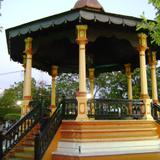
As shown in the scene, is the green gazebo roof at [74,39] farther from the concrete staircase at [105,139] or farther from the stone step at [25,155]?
the stone step at [25,155]

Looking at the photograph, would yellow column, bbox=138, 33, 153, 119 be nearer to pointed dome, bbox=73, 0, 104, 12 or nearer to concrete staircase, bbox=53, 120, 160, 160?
concrete staircase, bbox=53, 120, 160, 160

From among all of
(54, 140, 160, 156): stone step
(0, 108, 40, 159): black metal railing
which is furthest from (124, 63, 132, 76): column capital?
(0, 108, 40, 159): black metal railing

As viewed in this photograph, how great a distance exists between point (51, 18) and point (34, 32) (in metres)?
1.23

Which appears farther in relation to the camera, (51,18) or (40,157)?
(51,18)

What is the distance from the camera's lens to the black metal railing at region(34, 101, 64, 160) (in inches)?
409

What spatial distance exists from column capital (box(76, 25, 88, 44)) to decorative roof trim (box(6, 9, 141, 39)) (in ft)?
1.85

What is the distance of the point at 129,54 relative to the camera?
17.1 m

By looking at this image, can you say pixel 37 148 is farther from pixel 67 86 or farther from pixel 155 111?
pixel 67 86

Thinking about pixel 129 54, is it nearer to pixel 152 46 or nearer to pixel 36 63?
pixel 152 46

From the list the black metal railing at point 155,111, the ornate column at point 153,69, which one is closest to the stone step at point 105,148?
the black metal railing at point 155,111

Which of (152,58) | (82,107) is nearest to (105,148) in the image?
(82,107)

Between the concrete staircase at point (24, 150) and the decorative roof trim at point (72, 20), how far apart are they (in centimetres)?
447

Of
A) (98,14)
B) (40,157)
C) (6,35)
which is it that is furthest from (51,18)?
(40,157)

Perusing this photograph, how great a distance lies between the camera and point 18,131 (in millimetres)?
12188
